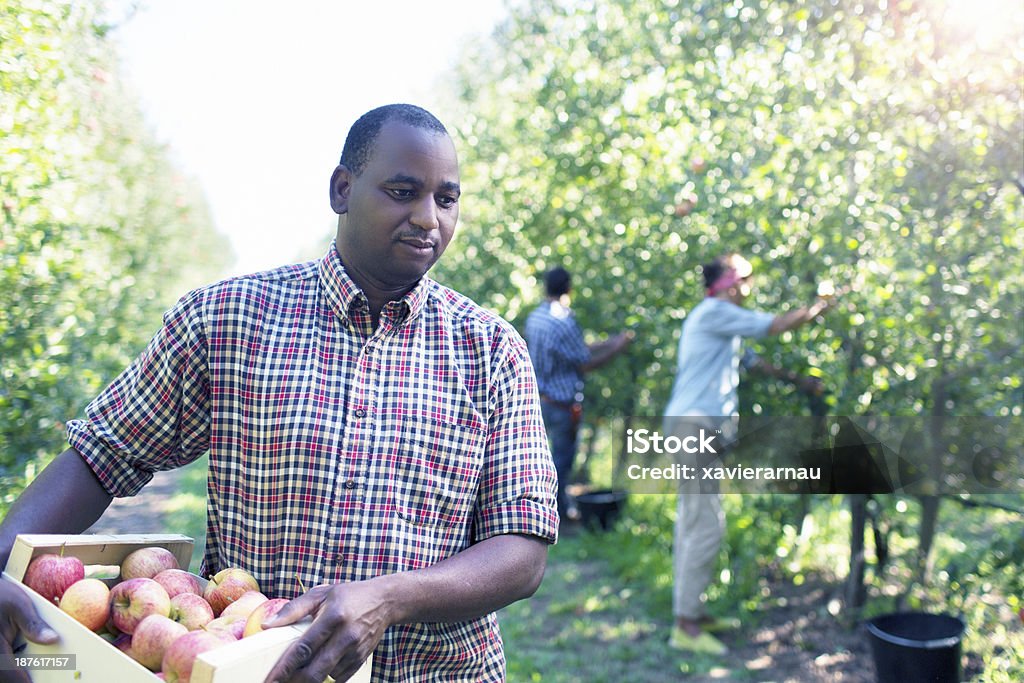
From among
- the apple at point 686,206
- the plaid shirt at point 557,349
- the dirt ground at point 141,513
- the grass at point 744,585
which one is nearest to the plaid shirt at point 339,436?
the grass at point 744,585

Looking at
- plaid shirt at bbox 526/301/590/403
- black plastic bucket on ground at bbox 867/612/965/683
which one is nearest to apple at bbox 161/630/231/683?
black plastic bucket on ground at bbox 867/612/965/683

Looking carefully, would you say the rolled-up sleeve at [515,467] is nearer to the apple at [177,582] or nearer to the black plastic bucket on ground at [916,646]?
the apple at [177,582]

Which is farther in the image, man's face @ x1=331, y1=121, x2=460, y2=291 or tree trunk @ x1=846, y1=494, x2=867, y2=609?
tree trunk @ x1=846, y1=494, x2=867, y2=609

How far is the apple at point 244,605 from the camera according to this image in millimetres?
1471

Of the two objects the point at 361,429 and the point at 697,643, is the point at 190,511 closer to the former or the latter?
the point at 697,643

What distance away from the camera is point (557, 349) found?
22.0 ft

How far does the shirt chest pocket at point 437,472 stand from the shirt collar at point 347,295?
232 mm

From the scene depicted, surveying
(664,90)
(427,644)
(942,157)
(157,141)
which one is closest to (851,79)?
(942,157)

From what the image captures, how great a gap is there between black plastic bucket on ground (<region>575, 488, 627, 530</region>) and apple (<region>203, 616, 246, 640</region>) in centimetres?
591

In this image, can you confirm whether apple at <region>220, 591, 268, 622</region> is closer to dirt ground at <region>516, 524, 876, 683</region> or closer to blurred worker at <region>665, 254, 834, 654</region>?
dirt ground at <region>516, 524, 876, 683</region>

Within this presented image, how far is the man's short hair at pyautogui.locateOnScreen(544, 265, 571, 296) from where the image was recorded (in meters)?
6.70

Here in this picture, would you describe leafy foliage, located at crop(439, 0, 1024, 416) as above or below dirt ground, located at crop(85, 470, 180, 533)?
above
